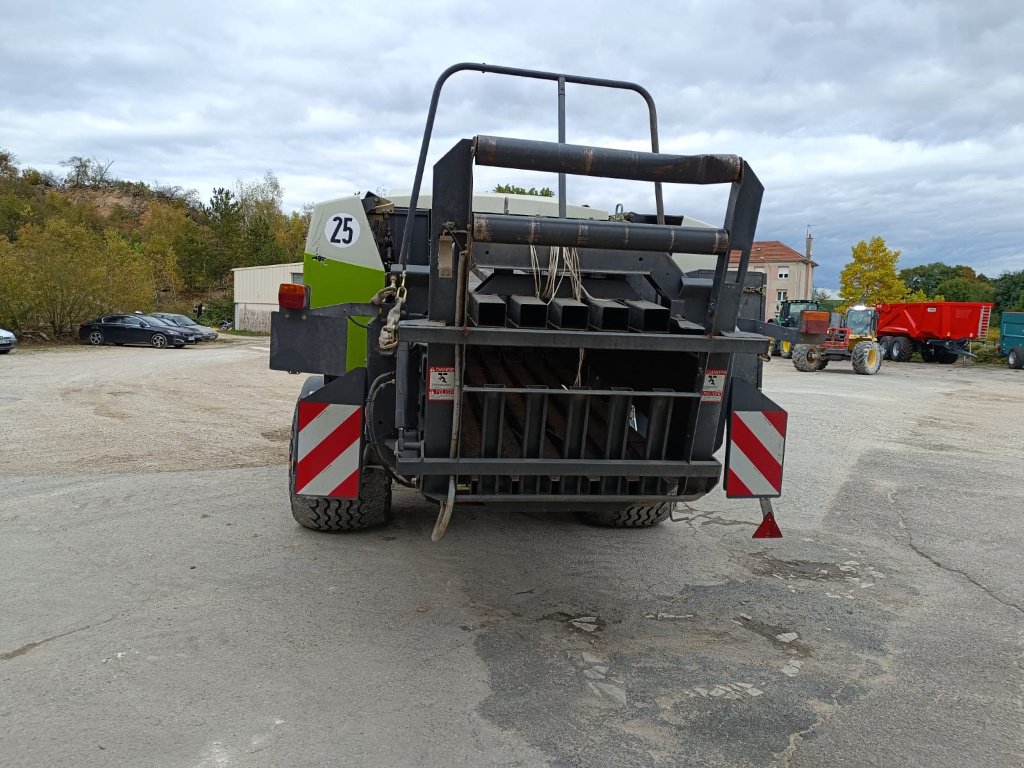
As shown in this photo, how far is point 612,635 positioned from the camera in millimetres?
3605

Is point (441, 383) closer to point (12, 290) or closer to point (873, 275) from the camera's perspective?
point (12, 290)

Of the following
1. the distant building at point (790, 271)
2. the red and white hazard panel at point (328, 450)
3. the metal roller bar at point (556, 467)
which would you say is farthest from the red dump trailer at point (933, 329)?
the distant building at point (790, 271)

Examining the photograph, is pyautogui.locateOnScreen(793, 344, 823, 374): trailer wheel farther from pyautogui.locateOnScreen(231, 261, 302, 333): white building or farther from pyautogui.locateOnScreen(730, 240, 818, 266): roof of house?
pyautogui.locateOnScreen(730, 240, 818, 266): roof of house

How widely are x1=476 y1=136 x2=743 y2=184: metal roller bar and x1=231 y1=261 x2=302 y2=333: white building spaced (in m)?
43.6

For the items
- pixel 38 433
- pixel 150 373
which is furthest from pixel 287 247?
pixel 38 433

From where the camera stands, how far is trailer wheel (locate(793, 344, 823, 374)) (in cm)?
2308

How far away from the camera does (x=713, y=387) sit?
334 centimetres

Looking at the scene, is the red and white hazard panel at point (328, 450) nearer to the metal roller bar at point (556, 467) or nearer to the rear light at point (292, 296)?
the rear light at point (292, 296)

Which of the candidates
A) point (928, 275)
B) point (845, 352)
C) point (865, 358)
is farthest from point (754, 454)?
point (928, 275)

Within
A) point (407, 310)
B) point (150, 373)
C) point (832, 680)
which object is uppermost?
point (407, 310)

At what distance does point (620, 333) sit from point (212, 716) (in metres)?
2.10

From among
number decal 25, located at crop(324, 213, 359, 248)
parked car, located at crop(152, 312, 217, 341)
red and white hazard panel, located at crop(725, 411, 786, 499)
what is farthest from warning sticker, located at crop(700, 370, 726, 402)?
parked car, located at crop(152, 312, 217, 341)

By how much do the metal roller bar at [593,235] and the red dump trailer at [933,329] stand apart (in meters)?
28.8

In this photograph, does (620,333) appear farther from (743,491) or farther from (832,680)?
(832,680)
